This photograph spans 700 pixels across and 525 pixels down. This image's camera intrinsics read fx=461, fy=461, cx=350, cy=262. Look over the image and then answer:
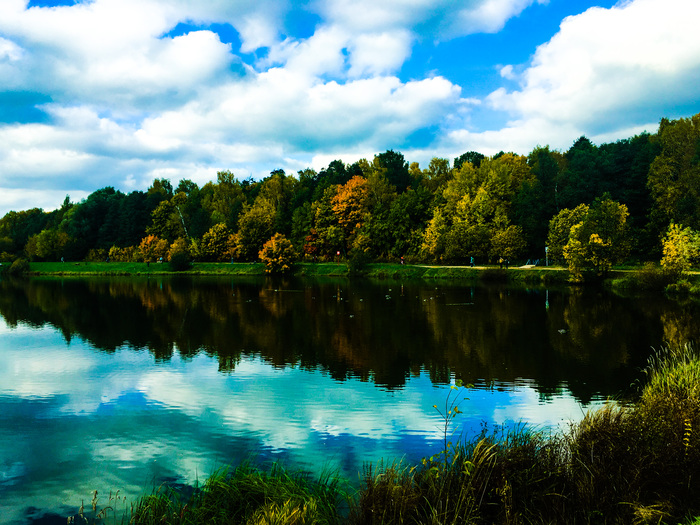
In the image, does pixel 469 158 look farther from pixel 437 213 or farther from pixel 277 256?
pixel 277 256

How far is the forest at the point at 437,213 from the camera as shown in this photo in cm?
5169

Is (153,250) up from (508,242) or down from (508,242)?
up

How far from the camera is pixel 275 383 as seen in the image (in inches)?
567

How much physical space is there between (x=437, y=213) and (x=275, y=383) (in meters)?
55.5

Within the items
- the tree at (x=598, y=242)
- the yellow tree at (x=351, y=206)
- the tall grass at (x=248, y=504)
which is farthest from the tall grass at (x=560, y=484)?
the yellow tree at (x=351, y=206)

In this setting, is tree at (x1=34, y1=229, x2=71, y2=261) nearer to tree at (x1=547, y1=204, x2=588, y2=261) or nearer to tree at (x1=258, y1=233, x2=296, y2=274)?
tree at (x1=258, y1=233, x2=296, y2=274)

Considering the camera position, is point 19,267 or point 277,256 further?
point 19,267

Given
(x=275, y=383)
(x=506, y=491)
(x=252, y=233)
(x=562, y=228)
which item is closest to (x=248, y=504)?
(x=506, y=491)

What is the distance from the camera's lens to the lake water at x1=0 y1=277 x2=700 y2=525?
9.13 m

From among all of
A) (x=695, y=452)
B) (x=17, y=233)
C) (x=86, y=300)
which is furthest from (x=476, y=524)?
(x=17, y=233)

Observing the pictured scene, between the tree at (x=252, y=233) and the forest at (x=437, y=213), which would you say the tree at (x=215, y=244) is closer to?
the forest at (x=437, y=213)

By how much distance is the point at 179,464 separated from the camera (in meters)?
9.02

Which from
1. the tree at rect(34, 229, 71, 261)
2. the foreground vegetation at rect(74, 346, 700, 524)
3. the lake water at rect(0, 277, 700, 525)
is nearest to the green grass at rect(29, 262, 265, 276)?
the tree at rect(34, 229, 71, 261)

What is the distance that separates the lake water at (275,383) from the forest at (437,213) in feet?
82.7
